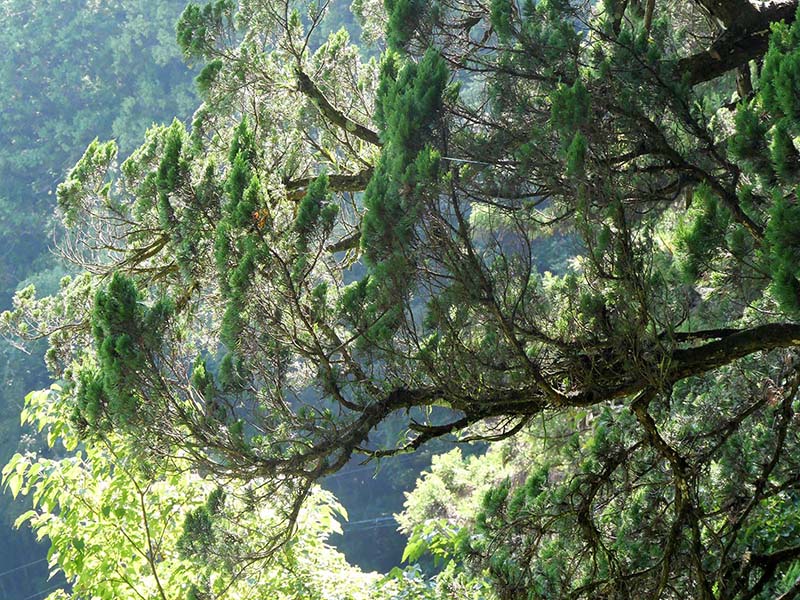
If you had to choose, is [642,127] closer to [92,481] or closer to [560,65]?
[560,65]

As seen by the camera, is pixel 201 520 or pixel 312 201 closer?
pixel 312 201

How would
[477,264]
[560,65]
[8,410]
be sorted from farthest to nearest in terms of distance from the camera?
[8,410] → [560,65] → [477,264]

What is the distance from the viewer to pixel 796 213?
1720 mm

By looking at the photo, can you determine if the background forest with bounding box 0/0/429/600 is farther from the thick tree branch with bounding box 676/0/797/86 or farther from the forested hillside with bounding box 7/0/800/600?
the thick tree branch with bounding box 676/0/797/86

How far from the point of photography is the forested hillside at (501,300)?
2.23 m

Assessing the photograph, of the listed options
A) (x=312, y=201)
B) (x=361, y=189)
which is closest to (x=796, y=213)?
(x=312, y=201)

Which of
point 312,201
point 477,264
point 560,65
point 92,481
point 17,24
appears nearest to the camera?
point 477,264

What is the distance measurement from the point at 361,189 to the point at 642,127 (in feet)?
5.27

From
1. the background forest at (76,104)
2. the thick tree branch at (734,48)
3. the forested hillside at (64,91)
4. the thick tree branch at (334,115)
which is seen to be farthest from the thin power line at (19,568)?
the thick tree branch at (734,48)

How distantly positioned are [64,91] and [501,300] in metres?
22.1

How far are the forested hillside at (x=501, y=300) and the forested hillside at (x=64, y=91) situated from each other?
58.9 feet

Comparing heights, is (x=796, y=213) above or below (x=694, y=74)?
below

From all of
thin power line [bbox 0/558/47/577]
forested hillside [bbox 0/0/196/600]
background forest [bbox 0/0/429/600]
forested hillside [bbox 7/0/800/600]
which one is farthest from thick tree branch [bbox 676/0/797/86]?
forested hillside [bbox 0/0/196/600]

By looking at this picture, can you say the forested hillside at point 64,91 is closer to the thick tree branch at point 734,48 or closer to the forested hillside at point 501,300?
the forested hillside at point 501,300
